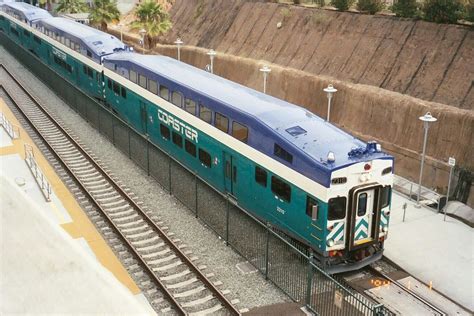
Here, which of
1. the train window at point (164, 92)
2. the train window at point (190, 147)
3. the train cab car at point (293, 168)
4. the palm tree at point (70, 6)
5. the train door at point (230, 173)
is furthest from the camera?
the palm tree at point (70, 6)

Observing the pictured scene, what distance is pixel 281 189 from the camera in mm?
14656

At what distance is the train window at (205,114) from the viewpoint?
18.1m

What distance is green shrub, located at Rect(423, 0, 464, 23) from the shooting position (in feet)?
87.0

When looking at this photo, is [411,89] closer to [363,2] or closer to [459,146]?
Result: [459,146]

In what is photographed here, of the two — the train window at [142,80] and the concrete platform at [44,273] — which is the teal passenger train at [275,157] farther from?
the concrete platform at [44,273]

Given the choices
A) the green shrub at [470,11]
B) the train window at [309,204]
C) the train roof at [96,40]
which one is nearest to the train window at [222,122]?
the train window at [309,204]

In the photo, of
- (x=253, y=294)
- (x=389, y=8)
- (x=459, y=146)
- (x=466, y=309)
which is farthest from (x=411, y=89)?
(x=253, y=294)

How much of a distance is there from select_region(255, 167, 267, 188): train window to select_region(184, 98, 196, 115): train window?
4571 mm

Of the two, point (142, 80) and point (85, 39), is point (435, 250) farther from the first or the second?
point (85, 39)

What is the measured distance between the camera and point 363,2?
1241 inches

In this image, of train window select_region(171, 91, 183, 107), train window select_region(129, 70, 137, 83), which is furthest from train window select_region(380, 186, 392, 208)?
train window select_region(129, 70, 137, 83)

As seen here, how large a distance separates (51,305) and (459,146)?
2147 cm

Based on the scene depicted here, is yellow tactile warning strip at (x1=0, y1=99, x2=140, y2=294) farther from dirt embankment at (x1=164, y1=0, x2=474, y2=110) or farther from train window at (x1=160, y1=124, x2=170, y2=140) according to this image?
dirt embankment at (x1=164, y1=0, x2=474, y2=110)

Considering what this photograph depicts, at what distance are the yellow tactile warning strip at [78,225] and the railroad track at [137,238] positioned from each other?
0.88 ft
